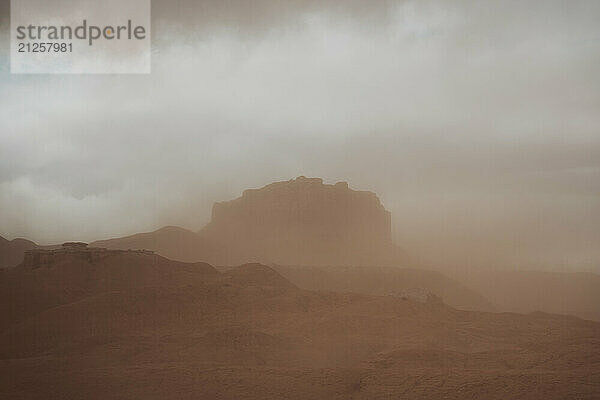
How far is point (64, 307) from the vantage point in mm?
34625

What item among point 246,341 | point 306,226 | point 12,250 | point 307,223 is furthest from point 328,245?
point 246,341

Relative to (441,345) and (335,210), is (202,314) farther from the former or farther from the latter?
(335,210)

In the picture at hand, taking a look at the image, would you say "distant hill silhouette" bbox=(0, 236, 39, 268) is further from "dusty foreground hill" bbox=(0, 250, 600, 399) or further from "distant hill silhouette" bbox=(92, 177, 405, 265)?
"distant hill silhouette" bbox=(92, 177, 405, 265)

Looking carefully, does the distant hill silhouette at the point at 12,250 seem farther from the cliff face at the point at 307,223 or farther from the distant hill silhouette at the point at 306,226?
the cliff face at the point at 307,223

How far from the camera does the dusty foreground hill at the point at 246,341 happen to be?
69.0 feet

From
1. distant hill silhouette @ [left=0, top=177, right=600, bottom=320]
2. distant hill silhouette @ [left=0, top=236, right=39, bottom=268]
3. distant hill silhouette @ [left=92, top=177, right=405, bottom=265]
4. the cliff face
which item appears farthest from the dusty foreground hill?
the cliff face

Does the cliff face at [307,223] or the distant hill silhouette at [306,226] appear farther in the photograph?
the cliff face at [307,223]

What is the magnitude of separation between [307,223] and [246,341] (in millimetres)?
91659

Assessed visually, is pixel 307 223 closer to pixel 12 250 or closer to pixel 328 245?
pixel 328 245

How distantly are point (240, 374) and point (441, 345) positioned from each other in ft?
44.1

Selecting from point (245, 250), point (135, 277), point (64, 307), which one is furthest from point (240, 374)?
point (245, 250)

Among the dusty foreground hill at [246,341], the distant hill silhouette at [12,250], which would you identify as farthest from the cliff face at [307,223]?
the dusty foreground hill at [246,341]

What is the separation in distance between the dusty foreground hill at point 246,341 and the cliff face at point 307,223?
212 ft

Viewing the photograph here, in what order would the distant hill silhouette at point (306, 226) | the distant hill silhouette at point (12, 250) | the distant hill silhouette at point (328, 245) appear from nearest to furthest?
the distant hill silhouette at point (12, 250), the distant hill silhouette at point (328, 245), the distant hill silhouette at point (306, 226)
